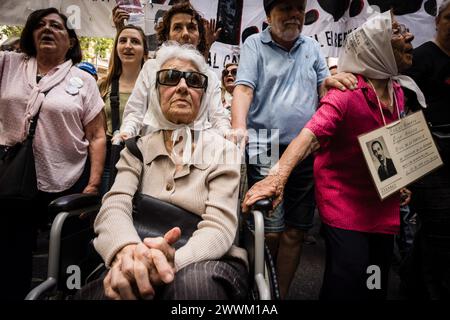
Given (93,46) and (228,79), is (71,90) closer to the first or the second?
(228,79)

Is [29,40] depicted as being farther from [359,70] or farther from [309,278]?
[309,278]

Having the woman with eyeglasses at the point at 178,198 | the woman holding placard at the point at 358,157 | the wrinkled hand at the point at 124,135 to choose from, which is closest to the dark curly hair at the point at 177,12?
the woman with eyeglasses at the point at 178,198

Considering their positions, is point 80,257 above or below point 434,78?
below

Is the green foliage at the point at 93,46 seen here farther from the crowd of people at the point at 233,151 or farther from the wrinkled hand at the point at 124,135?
the wrinkled hand at the point at 124,135

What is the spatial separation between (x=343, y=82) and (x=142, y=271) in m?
1.36

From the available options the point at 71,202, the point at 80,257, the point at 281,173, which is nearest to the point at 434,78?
the point at 281,173

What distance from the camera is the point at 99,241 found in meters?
1.36

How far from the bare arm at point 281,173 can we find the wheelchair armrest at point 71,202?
2.53 feet

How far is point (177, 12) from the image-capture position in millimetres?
2480

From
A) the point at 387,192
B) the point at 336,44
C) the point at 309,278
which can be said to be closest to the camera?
the point at 387,192

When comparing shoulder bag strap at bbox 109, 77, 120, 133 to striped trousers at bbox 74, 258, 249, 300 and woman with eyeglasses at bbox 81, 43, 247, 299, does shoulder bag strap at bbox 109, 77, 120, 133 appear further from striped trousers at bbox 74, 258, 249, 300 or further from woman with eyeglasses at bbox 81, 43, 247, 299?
striped trousers at bbox 74, 258, 249, 300

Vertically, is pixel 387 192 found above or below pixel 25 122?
below
